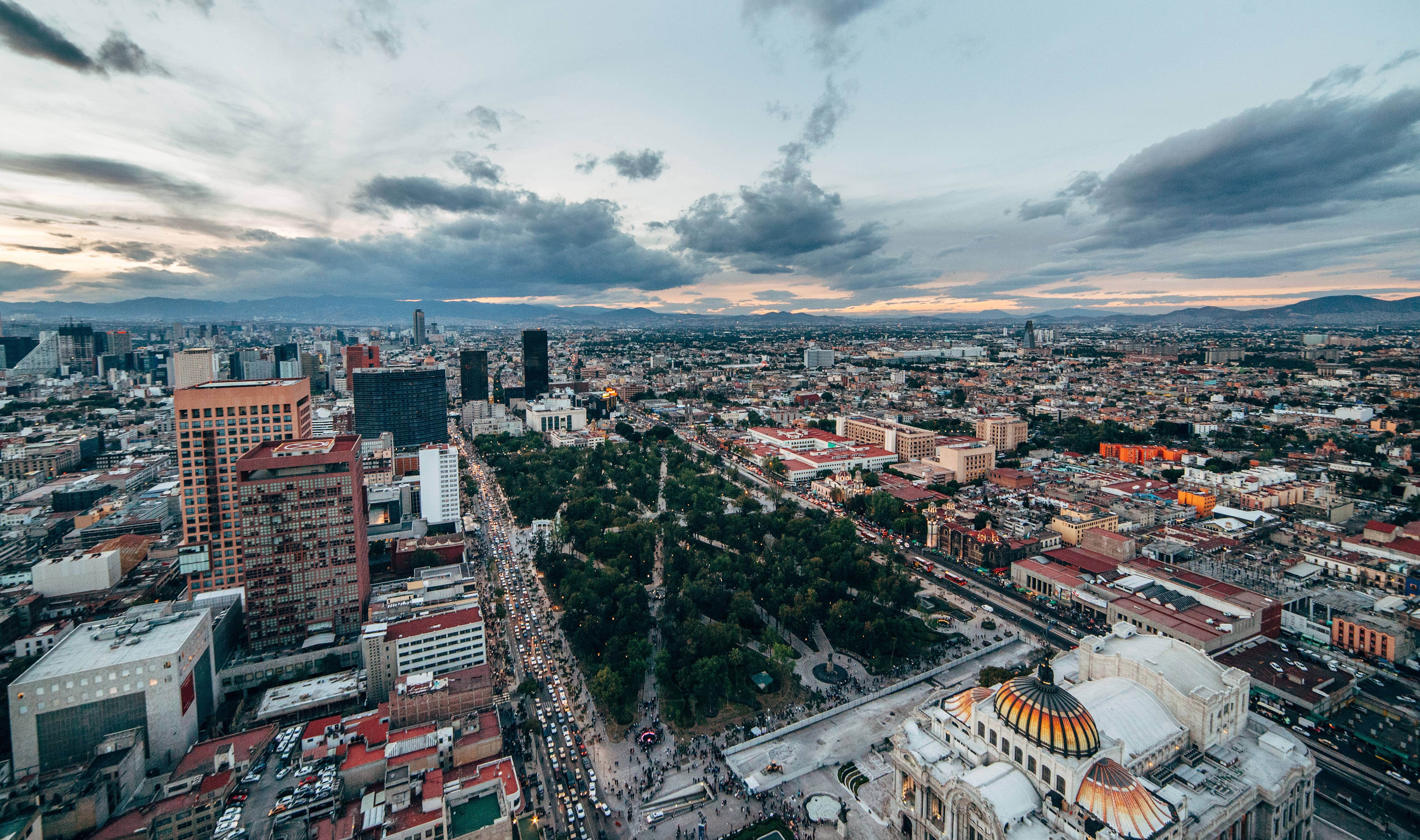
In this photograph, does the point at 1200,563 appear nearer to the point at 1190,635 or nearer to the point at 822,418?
the point at 1190,635

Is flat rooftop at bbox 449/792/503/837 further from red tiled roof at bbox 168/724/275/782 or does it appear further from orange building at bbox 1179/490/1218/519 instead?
orange building at bbox 1179/490/1218/519

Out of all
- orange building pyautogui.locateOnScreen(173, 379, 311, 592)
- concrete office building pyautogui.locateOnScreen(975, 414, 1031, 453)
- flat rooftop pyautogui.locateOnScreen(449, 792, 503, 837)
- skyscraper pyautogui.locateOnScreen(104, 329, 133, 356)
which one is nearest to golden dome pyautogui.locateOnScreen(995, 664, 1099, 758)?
flat rooftop pyautogui.locateOnScreen(449, 792, 503, 837)

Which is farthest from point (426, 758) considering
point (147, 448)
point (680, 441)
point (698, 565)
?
point (147, 448)

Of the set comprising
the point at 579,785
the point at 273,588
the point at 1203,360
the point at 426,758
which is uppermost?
the point at 1203,360

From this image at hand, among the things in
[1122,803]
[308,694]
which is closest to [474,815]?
[308,694]

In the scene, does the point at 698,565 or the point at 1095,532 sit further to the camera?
the point at 1095,532
